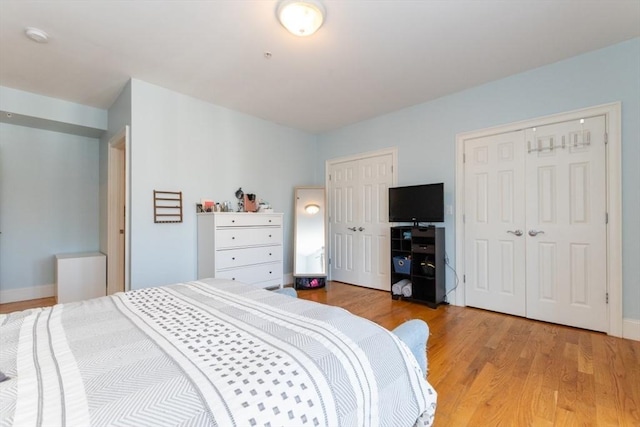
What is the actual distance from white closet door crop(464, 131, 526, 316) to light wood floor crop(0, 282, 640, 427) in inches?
10.3

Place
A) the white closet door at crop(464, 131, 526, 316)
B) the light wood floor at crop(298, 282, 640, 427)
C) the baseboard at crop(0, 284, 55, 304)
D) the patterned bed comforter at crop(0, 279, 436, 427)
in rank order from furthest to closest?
the baseboard at crop(0, 284, 55, 304) < the white closet door at crop(464, 131, 526, 316) < the light wood floor at crop(298, 282, 640, 427) < the patterned bed comforter at crop(0, 279, 436, 427)

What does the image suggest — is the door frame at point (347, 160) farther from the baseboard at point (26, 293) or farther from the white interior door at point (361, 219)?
the baseboard at point (26, 293)

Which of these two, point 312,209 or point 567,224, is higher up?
point 312,209

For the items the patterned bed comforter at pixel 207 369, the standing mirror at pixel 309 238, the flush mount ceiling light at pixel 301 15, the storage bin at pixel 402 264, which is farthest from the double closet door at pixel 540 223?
the patterned bed comforter at pixel 207 369

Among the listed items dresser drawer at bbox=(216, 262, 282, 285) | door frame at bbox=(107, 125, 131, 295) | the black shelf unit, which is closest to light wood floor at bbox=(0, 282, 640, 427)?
the black shelf unit

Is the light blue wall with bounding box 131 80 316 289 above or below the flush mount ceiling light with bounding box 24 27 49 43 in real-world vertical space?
below

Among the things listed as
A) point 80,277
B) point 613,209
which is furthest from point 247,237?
point 613,209

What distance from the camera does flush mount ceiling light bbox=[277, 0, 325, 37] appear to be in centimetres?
186

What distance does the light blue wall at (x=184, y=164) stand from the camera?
9.64 ft

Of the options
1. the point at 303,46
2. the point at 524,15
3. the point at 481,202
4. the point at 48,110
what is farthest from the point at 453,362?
the point at 48,110

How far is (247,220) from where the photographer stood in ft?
11.3

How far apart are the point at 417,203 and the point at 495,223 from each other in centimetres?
83

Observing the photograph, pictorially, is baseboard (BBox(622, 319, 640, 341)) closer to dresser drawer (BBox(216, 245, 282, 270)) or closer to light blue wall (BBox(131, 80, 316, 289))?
dresser drawer (BBox(216, 245, 282, 270))

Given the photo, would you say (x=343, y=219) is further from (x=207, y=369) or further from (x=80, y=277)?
(x=207, y=369)
